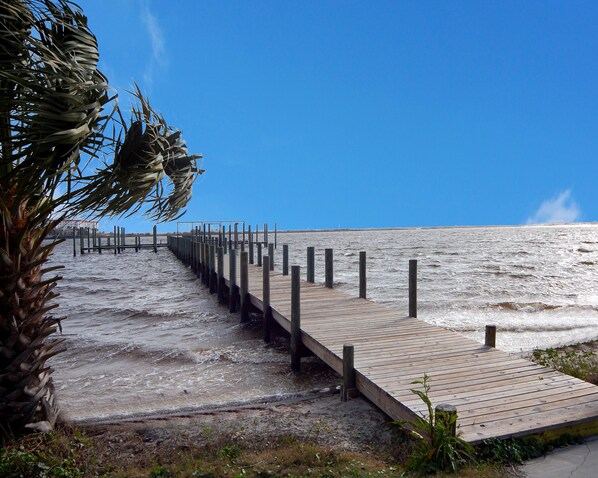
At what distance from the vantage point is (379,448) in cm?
492

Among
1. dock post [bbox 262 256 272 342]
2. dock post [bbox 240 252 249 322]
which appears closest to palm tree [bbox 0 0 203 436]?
dock post [bbox 262 256 272 342]

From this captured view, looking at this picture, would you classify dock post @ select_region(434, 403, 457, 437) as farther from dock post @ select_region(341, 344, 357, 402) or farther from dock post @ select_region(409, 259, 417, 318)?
dock post @ select_region(409, 259, 417, 318)

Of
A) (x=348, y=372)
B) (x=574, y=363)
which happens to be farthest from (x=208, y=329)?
(x=574, y=363)

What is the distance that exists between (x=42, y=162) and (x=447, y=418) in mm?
3916

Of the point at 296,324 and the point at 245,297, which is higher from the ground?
the point at 296,324

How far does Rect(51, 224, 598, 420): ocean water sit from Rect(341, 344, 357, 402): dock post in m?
1.60

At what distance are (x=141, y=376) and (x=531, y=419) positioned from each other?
21.7ft

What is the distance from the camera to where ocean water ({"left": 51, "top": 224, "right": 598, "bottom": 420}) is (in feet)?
25.9

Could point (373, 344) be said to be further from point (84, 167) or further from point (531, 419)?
point (84, 167)

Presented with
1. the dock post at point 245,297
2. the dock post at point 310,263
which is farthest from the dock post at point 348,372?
the dock post at point 310,263

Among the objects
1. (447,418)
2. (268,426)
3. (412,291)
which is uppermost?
(412,291)

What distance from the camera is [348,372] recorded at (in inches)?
238

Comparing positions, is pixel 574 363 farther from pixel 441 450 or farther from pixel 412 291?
pixel 441 450

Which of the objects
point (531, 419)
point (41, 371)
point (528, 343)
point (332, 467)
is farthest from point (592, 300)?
point (41, 371)
